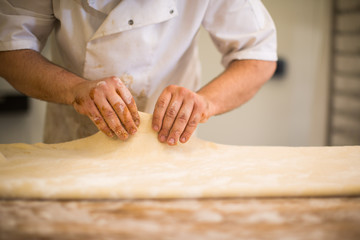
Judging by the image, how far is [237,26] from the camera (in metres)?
1.18

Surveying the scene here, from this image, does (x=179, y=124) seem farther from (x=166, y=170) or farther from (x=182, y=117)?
(x=166, y=170)

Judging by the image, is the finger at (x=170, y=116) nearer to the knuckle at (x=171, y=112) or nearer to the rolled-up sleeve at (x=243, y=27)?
the knuckle at (x=171, y=112)

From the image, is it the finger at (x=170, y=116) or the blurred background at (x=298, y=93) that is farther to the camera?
the blurred background at (x=298, y=93)

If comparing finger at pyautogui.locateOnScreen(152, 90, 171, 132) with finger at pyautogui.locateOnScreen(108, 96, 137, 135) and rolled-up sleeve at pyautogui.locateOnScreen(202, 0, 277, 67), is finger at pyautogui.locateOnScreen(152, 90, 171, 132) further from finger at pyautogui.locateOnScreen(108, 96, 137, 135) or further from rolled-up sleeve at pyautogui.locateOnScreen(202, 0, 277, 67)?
rolled-up sleeve at pyautogui.locateOnScreen(202, 0, 277, 67)

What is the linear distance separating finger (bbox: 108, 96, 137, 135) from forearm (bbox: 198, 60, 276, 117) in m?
0.31

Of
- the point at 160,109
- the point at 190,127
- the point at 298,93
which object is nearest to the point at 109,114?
the point at 160,109

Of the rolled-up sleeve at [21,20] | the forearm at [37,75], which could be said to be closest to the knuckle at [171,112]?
the forearm at [37,75]

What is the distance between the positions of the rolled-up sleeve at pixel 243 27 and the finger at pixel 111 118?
574 mm

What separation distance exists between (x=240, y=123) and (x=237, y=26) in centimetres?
184

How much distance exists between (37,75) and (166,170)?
57cm

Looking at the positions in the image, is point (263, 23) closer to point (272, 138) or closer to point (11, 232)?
point (11, 232)

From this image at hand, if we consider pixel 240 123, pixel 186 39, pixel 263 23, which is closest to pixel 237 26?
→ pixel 263 23

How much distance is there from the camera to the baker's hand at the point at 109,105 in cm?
88

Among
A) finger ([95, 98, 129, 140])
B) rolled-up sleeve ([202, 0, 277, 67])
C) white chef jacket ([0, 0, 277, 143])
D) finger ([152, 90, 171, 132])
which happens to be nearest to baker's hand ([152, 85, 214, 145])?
finger ([152, 90, 171, 132])
